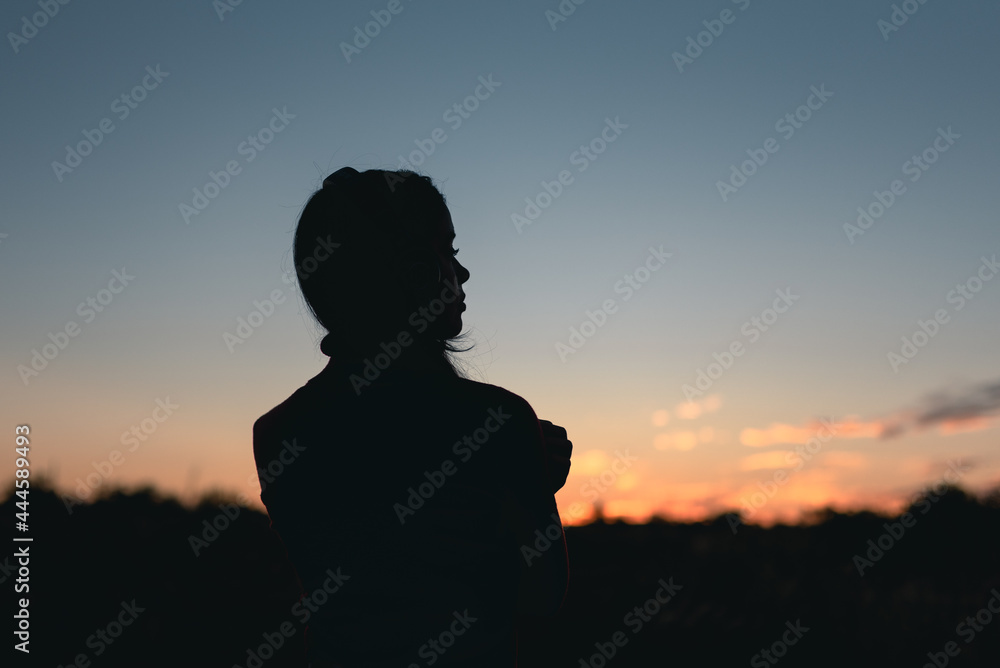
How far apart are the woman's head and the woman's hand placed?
0.35 meters

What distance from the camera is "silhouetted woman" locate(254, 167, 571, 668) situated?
1.54 meters

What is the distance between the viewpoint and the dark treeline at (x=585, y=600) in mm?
7281

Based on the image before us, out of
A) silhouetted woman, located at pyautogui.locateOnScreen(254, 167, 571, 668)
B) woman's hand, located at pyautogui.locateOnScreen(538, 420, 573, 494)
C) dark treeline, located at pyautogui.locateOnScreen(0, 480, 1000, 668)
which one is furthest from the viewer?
dark treeline, located at pyautogui.locateOnScreen(0, 480, 1000, 668)

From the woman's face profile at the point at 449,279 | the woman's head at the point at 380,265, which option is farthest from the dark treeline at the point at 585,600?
the woman's face profile at the point at 449,279

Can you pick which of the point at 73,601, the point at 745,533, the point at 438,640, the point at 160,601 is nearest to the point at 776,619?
the point at 745,533

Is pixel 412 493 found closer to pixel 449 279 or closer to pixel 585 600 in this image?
pixel 449 279

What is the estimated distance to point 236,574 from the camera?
27.4 feet

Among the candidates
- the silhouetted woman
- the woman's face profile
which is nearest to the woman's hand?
the silhouetted woman

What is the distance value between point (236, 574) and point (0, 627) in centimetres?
232

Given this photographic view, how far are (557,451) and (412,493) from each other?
38cm

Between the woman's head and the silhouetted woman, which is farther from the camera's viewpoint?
the woman's head

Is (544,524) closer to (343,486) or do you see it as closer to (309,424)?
(343,486)

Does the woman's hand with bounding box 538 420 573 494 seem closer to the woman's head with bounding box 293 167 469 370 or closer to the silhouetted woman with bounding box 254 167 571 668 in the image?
the silhouetted woman with bounding box 254 167 571 668

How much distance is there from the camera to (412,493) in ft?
5.19
